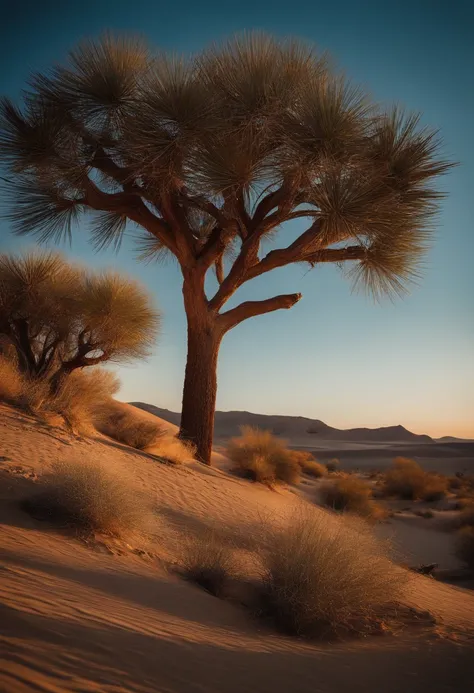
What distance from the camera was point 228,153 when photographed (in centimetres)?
993

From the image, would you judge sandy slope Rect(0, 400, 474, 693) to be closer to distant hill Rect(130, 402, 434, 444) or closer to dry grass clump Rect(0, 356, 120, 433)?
dry grass clump Rect(0, 356, 120, 433)

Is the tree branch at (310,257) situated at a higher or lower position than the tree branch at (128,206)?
lower

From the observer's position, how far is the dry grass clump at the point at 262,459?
13.6 m

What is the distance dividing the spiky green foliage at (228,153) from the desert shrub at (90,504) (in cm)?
644

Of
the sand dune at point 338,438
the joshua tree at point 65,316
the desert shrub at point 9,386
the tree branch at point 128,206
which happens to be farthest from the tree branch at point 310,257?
the sand dune at point 338,438

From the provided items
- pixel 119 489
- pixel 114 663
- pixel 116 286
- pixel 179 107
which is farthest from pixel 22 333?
pixel 114 663

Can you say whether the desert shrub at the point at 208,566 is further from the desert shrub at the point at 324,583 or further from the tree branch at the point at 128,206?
the tree branch at the point at 128,206

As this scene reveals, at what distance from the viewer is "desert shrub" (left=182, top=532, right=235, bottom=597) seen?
5008 mm

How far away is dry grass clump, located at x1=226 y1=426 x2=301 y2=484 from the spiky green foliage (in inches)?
187

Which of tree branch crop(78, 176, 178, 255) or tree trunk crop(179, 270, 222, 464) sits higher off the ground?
tree branch crop(78, 176, 178, 255)

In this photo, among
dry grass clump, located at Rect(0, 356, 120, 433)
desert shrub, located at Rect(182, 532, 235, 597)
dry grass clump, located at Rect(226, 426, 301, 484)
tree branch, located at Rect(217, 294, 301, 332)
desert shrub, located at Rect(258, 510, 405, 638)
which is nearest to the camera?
desert shrub, located at Rect(258, 510, 405, 638)

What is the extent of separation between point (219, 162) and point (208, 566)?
7.59m

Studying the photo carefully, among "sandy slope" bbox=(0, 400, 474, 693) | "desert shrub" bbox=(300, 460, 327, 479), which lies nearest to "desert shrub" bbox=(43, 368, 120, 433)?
"sandy slope" bbox=(0, 400, 474, 693)

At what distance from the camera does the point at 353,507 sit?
42.8ft
